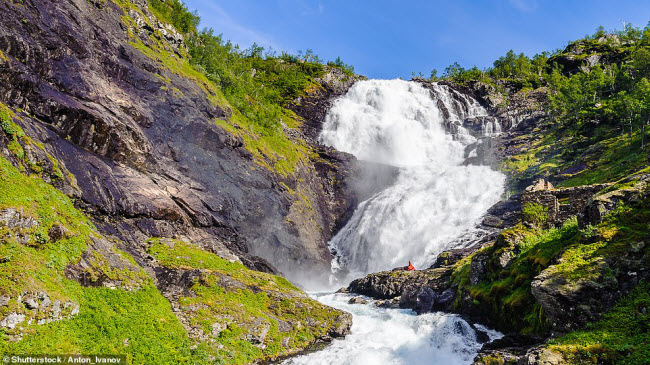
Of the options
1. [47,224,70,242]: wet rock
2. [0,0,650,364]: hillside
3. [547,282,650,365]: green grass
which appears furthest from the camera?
[47,224,70,242]: wet rock

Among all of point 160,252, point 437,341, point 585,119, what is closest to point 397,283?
point 437,341

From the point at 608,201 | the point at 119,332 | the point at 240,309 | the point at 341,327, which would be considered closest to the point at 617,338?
the point at 608,201

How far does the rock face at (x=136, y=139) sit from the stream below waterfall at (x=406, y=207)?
7.06 m

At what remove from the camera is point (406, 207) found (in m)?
44.1

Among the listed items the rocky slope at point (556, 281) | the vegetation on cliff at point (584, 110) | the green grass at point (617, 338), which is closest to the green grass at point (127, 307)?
the rocky slope at point (556, 281)

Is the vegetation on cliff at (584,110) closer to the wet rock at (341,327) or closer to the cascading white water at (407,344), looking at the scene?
the cascading white water at (407,344)

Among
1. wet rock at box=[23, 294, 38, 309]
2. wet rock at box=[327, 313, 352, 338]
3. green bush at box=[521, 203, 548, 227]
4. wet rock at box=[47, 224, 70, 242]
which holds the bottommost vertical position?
wet rock at box=[327, 313, 352, 338]

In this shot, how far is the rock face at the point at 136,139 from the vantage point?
19.8 meters

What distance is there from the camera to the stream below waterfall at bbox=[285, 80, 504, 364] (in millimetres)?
15633

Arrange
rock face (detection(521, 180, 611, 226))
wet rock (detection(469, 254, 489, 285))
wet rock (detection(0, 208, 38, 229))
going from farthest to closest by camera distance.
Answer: wet rock (detection(469, 254, 489, 285)) → rock face (detection(521, 180, 611, 226)) → wet rock (detection(0, 208, 38, 229))

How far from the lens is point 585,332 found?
29.3 feet

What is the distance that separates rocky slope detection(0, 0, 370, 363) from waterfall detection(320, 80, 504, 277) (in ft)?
23.0

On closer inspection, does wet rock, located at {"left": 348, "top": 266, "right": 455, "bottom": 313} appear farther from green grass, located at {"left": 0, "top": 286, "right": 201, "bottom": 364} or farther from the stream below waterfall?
green grass, located at {"left": 0, "top": 286, "right": 201, "bottom": 364}

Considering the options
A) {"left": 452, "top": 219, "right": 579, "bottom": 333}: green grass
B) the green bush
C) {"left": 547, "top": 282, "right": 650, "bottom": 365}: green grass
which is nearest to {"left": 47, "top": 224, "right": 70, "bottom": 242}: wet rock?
{"left": 547, "top": 282, "right": 650, "bottom": 365}: green grass
